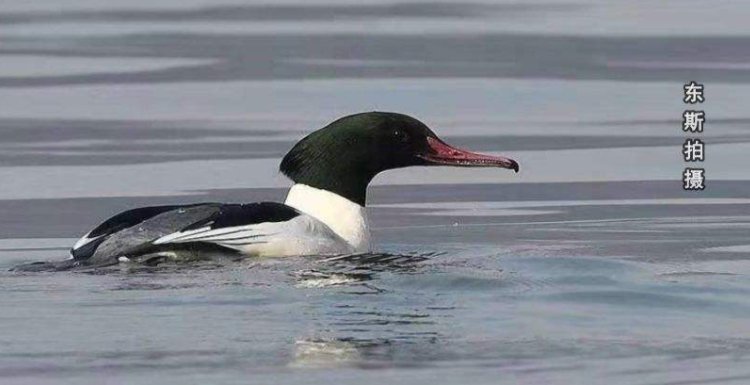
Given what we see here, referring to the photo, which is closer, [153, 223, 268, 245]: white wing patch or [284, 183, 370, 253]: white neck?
[153, 223, 268, 245]: white wing patch

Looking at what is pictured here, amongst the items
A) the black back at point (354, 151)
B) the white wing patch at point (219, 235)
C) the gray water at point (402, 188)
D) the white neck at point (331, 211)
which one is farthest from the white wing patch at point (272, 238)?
the black back at point (354, 151)

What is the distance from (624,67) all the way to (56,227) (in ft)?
Answer: 22.3

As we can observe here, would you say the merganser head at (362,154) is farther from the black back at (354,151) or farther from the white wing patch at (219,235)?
the white wing patch at (219,235)

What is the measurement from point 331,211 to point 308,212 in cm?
12

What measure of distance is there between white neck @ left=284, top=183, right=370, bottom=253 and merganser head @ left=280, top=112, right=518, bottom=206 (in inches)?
1.7

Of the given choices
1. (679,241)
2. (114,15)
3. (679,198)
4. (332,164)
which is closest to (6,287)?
(332,164)

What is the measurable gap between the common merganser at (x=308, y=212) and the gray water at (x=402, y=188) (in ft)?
0.72

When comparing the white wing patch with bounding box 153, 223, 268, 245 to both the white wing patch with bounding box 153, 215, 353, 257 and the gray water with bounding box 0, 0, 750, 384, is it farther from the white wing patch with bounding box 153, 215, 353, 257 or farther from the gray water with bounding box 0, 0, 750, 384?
the gray water with bounding box 0, 0, 750, 384

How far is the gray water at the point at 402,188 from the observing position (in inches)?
375

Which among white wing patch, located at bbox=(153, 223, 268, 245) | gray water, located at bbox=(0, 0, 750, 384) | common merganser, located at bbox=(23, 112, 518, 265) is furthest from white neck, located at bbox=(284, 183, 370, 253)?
white wing patch, located at bbox=(153, 223, 268, 245)

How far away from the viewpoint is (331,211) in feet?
41.9

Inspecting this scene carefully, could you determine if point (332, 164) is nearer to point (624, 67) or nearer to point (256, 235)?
point (256, 235)

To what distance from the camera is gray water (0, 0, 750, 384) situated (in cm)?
952

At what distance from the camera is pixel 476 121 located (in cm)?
1741
